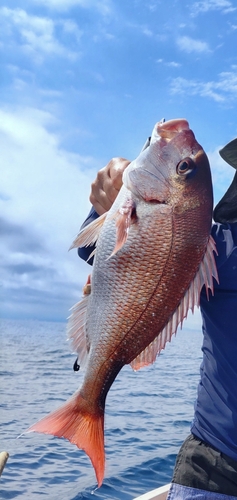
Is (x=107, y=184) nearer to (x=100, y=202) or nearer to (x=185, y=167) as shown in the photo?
(x=100, y=202)

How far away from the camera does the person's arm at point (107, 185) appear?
206cm

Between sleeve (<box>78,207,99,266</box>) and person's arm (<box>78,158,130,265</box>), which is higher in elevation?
person's arm (<box>78,158,130,265</box>)

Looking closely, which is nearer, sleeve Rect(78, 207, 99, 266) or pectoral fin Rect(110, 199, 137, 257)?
pectoral fin Rect(110, 199, 137, 257)

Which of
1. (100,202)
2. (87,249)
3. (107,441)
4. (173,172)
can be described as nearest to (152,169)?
(173,172)

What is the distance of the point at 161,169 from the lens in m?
1.89

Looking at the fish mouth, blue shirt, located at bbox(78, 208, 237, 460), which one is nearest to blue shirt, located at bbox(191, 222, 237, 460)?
blue shirt, located at bbox(78, 208, 237, 460)

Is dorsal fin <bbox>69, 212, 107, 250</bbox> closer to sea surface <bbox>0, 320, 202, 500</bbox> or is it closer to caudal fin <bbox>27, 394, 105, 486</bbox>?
sea surface <bbox>0, 320, 202, 500</bbox>

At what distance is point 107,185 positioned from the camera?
207cm

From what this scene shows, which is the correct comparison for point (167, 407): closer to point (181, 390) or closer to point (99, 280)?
point (181, 390)

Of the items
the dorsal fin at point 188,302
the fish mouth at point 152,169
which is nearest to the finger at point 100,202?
the fish mouth at point 152,169

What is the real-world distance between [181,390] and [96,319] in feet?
48.4

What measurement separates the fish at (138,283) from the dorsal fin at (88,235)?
1 cm

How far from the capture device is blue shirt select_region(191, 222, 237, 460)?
2248 mm

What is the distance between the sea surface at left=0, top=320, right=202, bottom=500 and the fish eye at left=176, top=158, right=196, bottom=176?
2.70 ft
